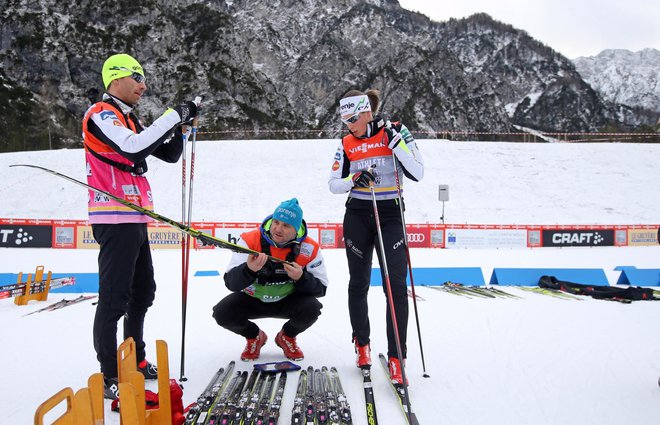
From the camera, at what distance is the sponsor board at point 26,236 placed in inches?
574

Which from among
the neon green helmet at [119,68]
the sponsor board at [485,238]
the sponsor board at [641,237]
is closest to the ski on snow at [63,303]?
the neon green helmet at [119,68]

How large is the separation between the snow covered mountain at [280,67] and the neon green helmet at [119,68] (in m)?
40.1

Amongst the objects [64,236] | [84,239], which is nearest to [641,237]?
[84,239]

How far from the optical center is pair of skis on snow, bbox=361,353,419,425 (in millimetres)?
2568

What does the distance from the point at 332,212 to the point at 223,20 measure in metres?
74.9

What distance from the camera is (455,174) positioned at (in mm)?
24062

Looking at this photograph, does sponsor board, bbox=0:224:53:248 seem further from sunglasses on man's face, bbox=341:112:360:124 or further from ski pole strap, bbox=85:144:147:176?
sunglasses on man's face, bbox=341:112:360:124

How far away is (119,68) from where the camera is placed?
9.62 ft

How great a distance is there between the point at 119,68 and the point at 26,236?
14.4 metres

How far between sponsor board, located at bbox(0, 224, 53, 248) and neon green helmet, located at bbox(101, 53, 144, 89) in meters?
Answer: 13.9

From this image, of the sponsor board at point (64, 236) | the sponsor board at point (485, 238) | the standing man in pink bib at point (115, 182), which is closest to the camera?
the standing man in pink bib at point (115, 182)

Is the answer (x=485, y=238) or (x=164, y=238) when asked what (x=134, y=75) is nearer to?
(x=164, y=238)

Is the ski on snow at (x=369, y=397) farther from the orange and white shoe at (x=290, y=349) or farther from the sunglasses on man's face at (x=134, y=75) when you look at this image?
the sunglasses on man's face at (x=134, y=75)

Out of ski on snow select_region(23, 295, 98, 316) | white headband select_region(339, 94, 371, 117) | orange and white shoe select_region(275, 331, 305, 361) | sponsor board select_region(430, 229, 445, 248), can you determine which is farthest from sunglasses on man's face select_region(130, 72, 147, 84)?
sponsor board select_region(430, 229, 445, 248)
